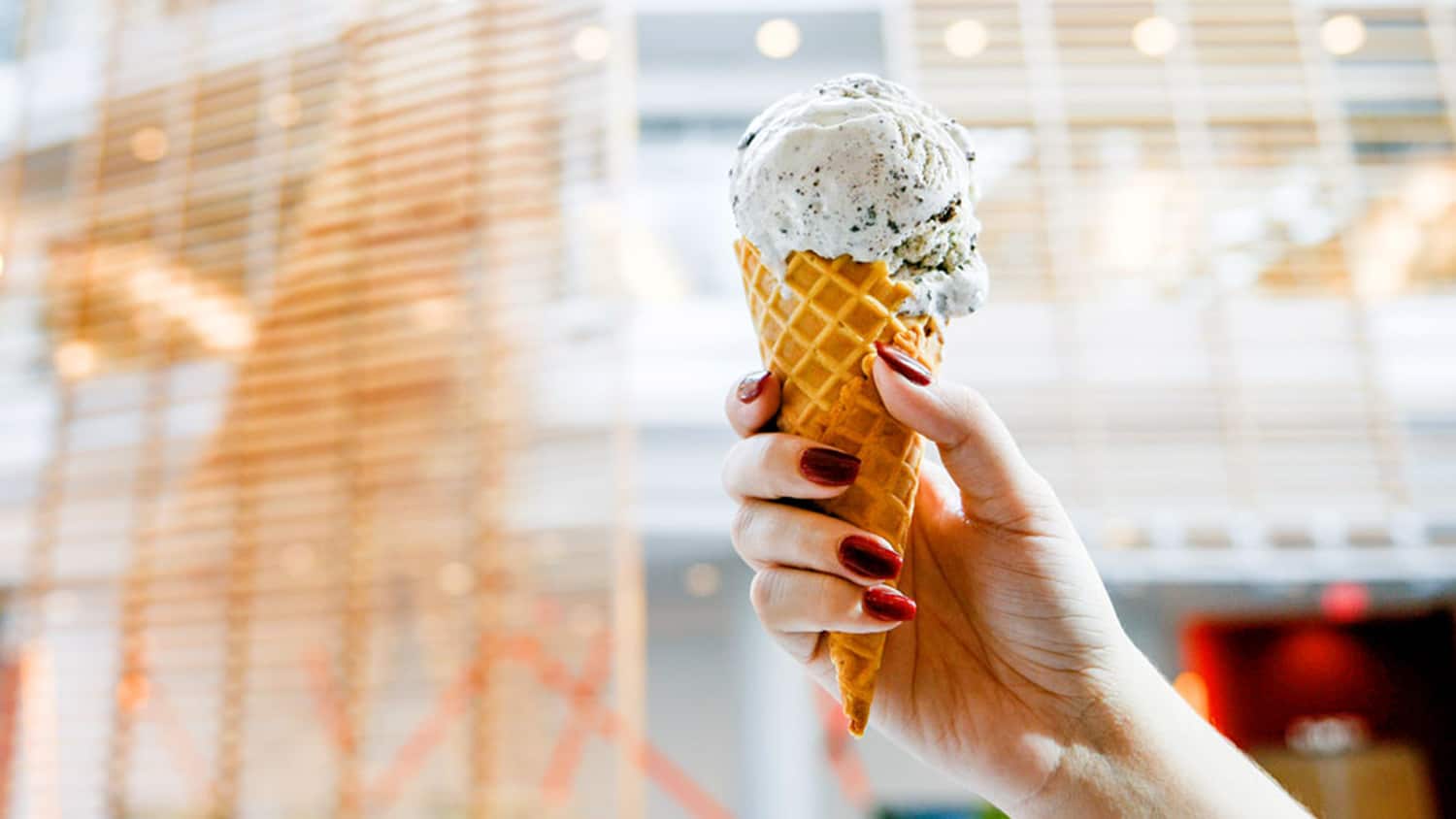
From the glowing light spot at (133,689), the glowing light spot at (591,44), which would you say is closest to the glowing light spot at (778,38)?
the glowing light spot at (591,44)

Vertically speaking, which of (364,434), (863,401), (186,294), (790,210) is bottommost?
(863,401)

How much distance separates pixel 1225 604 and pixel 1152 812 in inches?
285

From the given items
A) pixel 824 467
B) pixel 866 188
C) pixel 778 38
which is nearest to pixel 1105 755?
pixel 824 467

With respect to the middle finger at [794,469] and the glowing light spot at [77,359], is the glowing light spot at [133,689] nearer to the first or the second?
the glowing light spot at [77,359]

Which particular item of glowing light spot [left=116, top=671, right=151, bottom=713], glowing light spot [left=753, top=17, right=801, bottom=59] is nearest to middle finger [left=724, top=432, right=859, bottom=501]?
glowing light spot [left=116, top=671, right=151, bottom=713]

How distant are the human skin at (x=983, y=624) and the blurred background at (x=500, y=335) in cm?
153

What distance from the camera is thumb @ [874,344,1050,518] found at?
903 mm

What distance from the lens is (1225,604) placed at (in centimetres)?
745

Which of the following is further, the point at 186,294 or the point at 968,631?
the point at 186,294

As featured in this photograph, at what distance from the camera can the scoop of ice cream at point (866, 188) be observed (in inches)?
36.9

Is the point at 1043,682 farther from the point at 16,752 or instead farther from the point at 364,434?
the point at 16,752

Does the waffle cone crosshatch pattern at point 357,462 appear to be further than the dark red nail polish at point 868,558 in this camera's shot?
Yes

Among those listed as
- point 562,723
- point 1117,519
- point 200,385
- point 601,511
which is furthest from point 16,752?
point 1117,519

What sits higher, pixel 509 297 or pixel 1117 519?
pixel 509 297
